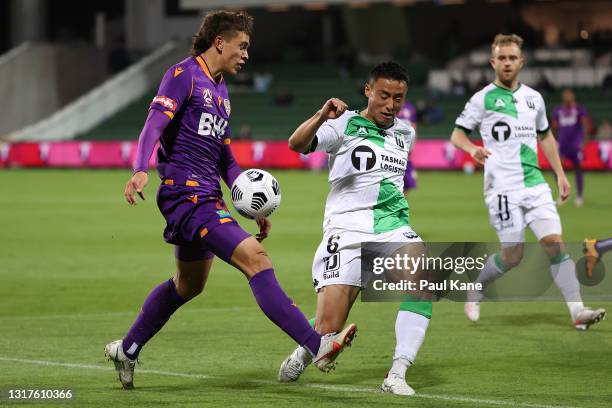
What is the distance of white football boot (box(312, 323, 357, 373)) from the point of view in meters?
6.68

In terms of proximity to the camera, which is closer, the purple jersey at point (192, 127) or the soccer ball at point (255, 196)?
the purple jersey at point (192, 127)

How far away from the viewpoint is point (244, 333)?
9891 millimetres


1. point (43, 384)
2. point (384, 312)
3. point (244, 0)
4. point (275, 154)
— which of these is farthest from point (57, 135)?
point (43, 384)

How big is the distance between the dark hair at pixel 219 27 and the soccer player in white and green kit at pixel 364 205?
816 mm

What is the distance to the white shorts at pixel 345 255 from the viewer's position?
7367mm

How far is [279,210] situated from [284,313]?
15.9 metres

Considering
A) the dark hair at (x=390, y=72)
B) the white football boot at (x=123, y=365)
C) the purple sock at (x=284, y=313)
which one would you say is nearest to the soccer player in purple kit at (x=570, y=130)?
the dark hair at (x=390, y=72)

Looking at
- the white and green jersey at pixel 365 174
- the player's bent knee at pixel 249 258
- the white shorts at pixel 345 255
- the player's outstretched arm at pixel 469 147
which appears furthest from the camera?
the player's outstretched arm at pixel 469 147

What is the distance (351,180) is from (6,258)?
9013 millimetres

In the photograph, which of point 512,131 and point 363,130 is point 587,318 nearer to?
point 512,131

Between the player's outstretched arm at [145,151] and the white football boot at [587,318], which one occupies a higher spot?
the player's outstretched arm at [145,151]

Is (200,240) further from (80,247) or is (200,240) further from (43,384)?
(80,247)

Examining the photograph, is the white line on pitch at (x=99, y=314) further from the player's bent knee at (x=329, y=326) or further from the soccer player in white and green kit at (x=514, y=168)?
the player's bent knee at (x=329, y=326)

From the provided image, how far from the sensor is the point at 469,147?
1008 cm
